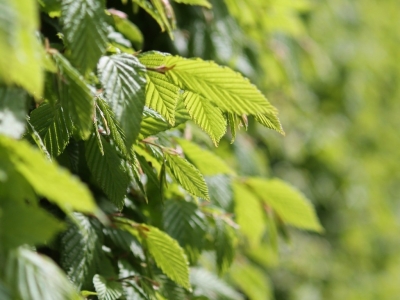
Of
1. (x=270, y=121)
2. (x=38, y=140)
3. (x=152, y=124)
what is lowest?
(x=38, y=140)

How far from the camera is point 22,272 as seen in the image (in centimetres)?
64

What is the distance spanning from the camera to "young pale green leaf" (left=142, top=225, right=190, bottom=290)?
110 cm

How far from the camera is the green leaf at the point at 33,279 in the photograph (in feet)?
2.06

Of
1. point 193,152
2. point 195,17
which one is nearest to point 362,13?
point 195,17

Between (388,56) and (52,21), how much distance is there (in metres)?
3.83

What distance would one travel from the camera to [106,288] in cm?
101

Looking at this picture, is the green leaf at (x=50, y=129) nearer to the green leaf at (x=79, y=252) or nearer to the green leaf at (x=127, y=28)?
the green leaf at (x=79, y=252)

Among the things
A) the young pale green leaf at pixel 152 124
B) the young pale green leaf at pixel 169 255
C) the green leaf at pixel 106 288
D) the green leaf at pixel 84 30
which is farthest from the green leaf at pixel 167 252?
the green leaf at pixel 84 30

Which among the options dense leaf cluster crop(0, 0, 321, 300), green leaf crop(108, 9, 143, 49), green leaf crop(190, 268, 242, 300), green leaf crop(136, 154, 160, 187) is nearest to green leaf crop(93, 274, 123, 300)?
dense leaf cluster crop(0, 0, 321, 300)

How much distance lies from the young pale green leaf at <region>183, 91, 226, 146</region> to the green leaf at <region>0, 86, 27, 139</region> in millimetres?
345

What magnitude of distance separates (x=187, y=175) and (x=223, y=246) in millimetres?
409

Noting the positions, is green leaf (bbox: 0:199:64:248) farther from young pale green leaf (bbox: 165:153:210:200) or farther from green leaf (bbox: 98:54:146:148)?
young pale green leaf (bbox: 165:153:210:200)

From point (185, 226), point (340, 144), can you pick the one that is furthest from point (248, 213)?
point (340, 144)

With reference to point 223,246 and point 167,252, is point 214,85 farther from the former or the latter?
point 223,246
